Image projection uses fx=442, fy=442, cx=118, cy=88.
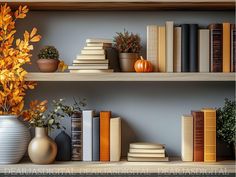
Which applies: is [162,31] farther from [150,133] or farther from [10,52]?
[10,52]

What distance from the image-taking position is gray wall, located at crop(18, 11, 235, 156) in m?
2.26

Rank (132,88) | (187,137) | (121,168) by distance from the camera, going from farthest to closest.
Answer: (132,88), (187,137), (121,168)

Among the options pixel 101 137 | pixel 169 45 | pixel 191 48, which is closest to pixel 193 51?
→ pixel 191 48

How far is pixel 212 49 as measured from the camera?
2.08m

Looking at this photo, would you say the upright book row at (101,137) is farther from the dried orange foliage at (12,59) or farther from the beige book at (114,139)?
the dried orange foliage at (12,59)

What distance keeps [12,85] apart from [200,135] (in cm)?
91

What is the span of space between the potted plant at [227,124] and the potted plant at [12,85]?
91 cm

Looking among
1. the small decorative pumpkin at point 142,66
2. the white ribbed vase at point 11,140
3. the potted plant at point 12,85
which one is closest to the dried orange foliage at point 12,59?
the potted plant at point 12,85

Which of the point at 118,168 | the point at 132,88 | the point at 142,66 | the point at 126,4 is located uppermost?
the point at 126,4

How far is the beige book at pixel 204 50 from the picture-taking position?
6.87ft

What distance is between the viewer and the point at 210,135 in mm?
2055

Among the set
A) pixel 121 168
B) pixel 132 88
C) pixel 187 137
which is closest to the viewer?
pixel 121 168

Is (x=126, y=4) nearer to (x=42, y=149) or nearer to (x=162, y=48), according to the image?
(x=162, y=48)

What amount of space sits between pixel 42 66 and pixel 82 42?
0.30 metres
